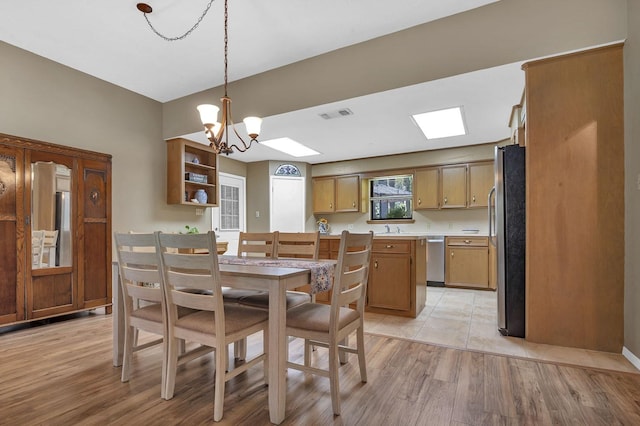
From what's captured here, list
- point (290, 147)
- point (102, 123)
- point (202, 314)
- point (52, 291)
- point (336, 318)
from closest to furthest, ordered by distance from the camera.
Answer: point (336, 318), point (202, 314), point (52, 291), point (102, 123), point (290, 147)

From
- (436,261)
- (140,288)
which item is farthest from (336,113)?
(436,261)

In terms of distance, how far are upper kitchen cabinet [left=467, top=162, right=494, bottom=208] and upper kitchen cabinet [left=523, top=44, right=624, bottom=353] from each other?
114 inches

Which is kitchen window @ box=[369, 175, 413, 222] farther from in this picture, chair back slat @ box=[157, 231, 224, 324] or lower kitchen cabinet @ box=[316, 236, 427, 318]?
chair back slat @ box=[157, 231, 224, 324]

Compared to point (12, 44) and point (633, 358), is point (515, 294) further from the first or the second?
point (12, 44)

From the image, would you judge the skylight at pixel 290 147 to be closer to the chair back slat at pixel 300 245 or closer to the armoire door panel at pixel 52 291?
the chair back slat at pixel 300 245

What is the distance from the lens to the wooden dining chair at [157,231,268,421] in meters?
1.62

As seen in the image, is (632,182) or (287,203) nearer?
(632,182)

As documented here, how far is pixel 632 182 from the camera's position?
2.31 m

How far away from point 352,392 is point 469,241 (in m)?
4.08

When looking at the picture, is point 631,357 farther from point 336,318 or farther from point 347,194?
point 347,194

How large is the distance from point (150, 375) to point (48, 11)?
302 cm

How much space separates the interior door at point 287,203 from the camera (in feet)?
→ 21.9

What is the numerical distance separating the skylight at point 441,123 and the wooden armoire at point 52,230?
3.82 meters

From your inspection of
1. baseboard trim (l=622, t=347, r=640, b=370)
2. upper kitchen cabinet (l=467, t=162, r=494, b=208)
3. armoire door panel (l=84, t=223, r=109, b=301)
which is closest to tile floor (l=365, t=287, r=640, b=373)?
baseboard trim (l=622, t=347, r=640, b=370)
